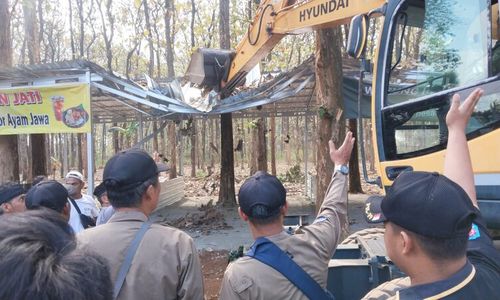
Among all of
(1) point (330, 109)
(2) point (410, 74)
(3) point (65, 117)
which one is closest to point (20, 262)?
(2) point (410, 74)

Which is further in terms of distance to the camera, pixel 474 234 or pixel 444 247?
pixel 474 234

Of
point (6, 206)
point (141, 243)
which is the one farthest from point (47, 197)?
point (141, 243)

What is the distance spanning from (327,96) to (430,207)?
196 inches

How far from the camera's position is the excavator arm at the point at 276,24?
550cm

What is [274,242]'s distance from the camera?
7.13ft

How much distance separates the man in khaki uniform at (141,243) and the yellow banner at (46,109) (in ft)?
19.9

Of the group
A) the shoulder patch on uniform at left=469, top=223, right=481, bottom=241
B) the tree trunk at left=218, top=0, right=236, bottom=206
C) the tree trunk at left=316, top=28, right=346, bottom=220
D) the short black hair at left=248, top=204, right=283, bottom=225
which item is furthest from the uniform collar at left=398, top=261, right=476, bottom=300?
the tree trunk at left=218, top=0, right=236, bottom=206

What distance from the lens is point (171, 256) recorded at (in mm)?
2053

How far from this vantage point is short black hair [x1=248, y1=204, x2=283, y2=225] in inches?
86.1

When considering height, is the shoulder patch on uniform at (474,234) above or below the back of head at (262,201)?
below

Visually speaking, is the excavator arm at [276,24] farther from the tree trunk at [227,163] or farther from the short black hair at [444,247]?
the short black hair at [444,247]

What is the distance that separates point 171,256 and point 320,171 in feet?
15.1

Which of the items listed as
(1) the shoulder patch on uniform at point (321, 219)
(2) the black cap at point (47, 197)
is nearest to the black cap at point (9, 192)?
(2) the black cap at point (47, 197)

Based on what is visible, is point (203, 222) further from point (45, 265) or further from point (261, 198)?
point (45, 265)
